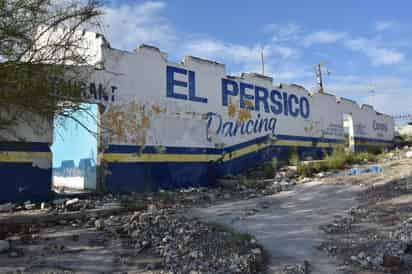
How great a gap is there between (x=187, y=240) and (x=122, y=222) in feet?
5.78

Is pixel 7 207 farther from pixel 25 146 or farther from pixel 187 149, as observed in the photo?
pixel 187 149

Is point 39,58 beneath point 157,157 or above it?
above

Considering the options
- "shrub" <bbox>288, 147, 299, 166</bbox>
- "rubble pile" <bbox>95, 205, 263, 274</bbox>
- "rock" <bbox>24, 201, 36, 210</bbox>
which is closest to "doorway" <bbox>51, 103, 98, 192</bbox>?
"rock" <bbox>24, 201, 36, 210</bbox>

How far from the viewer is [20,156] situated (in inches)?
337

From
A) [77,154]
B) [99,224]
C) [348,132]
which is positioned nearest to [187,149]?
[77,154]

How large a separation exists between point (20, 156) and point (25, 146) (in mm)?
228

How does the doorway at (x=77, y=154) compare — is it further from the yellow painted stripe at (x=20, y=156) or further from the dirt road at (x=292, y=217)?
the dirt road at (x=292, y=217)

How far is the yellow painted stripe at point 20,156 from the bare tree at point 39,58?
908 millimetres

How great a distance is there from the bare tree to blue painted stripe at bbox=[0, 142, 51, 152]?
75 centimetres

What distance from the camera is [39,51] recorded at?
22.0 feet

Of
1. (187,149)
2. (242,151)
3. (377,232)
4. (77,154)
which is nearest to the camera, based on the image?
(377,232)

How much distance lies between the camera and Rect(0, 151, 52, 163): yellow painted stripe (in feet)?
27.4

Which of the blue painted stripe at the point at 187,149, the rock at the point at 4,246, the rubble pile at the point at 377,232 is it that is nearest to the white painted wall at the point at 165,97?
the blue painted stripe at the point at 187,149

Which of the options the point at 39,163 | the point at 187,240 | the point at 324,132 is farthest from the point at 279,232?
the point at 324,132
